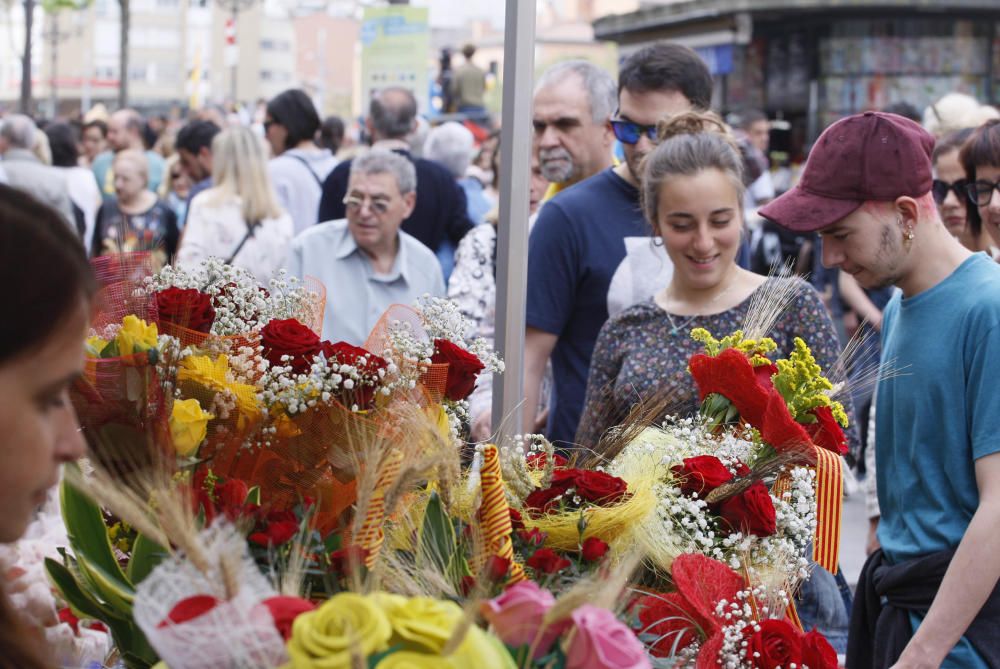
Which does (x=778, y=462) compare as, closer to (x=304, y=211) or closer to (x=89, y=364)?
(x=89, y=364)

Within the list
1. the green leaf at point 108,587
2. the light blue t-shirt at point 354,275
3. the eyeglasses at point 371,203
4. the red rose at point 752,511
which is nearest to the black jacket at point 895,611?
the red rose at point 752,511

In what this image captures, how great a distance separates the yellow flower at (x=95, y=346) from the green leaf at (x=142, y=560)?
1.21 ft

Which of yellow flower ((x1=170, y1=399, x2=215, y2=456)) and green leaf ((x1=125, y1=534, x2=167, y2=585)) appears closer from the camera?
green leaf ((x1=125, y1=534, x2=167, y2=585))

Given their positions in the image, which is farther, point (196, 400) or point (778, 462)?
point (778, 462)

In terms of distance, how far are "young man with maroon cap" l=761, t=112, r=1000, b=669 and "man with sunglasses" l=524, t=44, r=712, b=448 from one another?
815 millimetres

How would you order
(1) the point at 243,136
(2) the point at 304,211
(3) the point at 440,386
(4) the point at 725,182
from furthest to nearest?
(2) the point at 304,211, (1) the point at 243,136, (4) the point at 725,182, (3) the point at 440,386

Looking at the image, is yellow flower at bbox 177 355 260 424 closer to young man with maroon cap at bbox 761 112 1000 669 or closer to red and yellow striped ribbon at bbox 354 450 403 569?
red and yellow striped ribbon at bbox 354 450 403 569

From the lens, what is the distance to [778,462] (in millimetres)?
2141

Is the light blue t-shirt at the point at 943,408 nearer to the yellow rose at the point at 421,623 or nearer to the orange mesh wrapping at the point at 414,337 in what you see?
the orange mesh wrapping at the point at 414,337

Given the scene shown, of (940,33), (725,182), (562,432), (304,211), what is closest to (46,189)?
(304,211)

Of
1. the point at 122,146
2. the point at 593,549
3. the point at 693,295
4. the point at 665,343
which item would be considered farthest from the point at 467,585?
the point at 122,146

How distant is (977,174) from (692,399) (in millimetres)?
1377

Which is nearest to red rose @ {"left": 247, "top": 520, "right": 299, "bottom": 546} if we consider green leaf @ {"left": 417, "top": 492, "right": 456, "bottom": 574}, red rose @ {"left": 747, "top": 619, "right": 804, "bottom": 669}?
green leaf @ {"left": 417, "top": 492, "right": 456, "bottom": 574}

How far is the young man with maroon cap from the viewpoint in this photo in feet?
7.91
